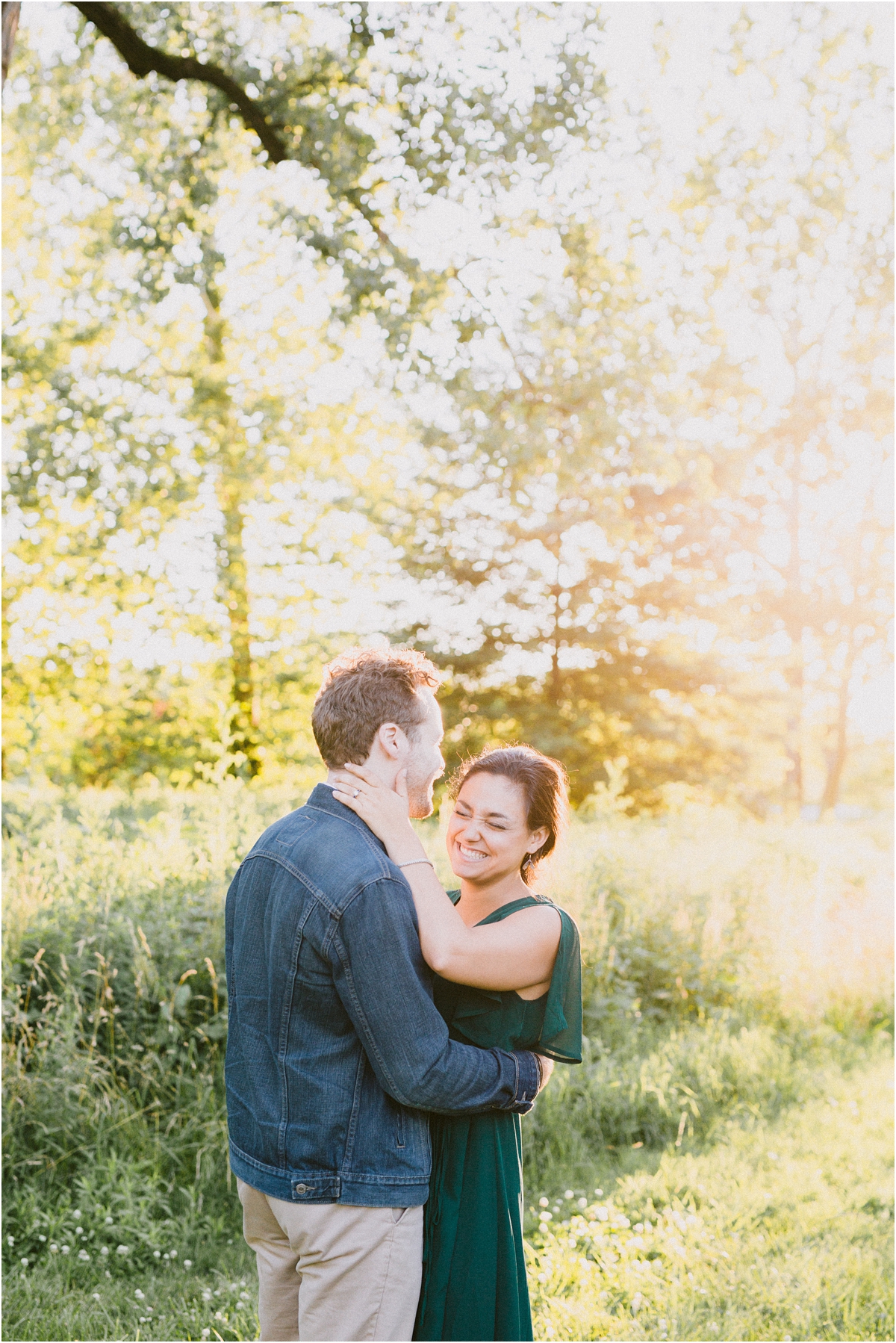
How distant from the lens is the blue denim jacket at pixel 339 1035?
2.05 meters

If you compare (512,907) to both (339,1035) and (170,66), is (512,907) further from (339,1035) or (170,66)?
(170,66)

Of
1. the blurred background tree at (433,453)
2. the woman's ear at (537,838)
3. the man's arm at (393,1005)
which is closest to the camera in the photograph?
the man's arm at (393,1005)

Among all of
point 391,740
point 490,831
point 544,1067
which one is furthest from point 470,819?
point 544,1067

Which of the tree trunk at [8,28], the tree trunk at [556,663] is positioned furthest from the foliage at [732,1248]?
the tree trunk at [556,663]

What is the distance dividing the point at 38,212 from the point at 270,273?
3.59 m

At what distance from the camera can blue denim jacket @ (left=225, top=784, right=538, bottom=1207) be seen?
2055mm

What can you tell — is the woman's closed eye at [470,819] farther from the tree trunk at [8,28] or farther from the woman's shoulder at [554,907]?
the tree trunk at [8,28]

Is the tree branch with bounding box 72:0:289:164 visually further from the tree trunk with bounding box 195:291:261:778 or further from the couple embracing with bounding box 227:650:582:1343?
the tree trunk with bounding box 195:291:261:778

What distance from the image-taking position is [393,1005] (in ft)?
6.68

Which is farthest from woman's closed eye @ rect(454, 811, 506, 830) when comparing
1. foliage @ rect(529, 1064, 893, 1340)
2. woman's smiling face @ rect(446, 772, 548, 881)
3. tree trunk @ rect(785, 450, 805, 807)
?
tree trunk @ rect(785, 450, 805, 807)

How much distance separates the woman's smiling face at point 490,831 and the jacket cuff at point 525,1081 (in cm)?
46

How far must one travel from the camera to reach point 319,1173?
211cm

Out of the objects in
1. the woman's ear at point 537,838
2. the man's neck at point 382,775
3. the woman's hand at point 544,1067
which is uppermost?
the man's neck at point 382,775

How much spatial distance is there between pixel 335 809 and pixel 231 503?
575 inches
